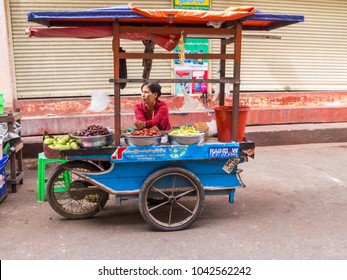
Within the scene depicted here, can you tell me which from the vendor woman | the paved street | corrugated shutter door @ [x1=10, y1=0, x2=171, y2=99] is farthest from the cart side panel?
corrugated shutter door @ [x1=10, y1=0, x2=171, y2=99]

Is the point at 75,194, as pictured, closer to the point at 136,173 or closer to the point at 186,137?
the point at 136,173

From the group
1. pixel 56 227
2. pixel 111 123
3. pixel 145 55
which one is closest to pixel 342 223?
pixel 145 55

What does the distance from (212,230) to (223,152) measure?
80 cm

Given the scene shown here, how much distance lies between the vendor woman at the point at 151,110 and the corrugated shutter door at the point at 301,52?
441 centimetres

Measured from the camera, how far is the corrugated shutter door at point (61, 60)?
291 inches

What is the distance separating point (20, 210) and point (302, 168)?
4403 mm

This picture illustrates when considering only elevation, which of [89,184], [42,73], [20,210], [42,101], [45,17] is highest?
[45,17]

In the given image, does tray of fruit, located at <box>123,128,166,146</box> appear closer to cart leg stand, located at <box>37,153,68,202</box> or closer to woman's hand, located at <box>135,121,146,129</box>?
woman's hand, located at <box>135,121,146,129</box>

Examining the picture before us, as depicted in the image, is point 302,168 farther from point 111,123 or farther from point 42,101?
point 42,101

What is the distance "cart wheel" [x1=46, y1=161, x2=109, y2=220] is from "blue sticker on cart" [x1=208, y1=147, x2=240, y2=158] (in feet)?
3.88

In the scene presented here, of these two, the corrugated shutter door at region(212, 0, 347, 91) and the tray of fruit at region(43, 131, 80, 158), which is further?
the corrugated shutter door at region(212, 0, 347, 91)

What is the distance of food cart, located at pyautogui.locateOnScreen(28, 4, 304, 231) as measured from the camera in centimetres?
362

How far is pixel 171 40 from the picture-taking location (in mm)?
4332

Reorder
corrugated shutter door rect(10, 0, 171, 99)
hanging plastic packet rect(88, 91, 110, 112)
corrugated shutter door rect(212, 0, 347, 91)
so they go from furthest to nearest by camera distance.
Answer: corrugated shutter door rect(212, 0, 347, 91), corrugated shutter door rect(10, 0, 171, 99), hanging plastic packet rect(88, 91, 110, 112)
